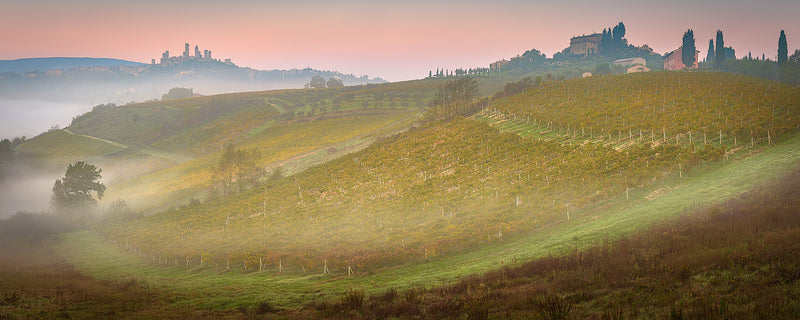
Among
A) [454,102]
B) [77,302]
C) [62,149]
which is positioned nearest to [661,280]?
[77,302]

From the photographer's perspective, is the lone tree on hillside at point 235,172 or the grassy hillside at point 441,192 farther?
the lone tree on hillside at point 235,172

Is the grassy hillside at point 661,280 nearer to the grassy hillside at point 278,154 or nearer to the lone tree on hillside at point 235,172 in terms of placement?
the lone tree on hillside at point 235,172

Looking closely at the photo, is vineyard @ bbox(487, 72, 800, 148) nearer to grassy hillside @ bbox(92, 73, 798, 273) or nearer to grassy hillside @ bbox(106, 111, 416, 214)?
grassy hillside @ bbox(92, 73, 798, 273)

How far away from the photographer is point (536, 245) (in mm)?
28094

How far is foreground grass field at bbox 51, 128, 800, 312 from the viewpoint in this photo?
24.5 meters

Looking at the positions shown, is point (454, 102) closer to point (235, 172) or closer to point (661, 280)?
point (235, 172)

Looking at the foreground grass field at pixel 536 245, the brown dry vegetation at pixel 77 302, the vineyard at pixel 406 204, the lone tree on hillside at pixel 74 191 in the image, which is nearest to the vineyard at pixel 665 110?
the vineyard at pixel 406 204

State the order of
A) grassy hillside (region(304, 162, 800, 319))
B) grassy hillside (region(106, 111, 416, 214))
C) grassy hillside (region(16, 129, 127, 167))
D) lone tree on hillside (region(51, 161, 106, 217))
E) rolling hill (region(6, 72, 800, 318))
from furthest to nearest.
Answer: grassy hillside (region(16, 129, 127, 167)), grassy hillside (region(106, 111, 416, 214)), lone tree on hillside (region(51, 161, 106, 217)), rolling hill (region(6, 72, 800, 318)), grassy hillside (region(304, 162, 800, 319))

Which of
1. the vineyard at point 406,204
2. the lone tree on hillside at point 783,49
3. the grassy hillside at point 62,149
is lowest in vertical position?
the vineyard at point 406,204

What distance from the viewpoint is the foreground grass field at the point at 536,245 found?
966 inches

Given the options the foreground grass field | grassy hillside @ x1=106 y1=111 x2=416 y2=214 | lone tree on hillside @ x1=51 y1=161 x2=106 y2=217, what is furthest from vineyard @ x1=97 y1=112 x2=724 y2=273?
grassy hillside @ x1=106 y1=111 x2=416 y2=214

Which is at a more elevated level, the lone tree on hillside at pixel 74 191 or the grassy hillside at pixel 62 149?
the grassy hillside at pixel 62 149

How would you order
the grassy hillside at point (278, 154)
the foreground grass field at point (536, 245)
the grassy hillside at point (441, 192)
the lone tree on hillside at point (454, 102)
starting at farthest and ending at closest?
the grassy hillside at point (278, 154) < the lone tree on hillside at point (454, 102) < the grassy hillside at point (441, 192) < the foreground grass field at point (536, 245)

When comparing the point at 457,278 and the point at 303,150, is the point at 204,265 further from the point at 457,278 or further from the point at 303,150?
the point at 303,150
